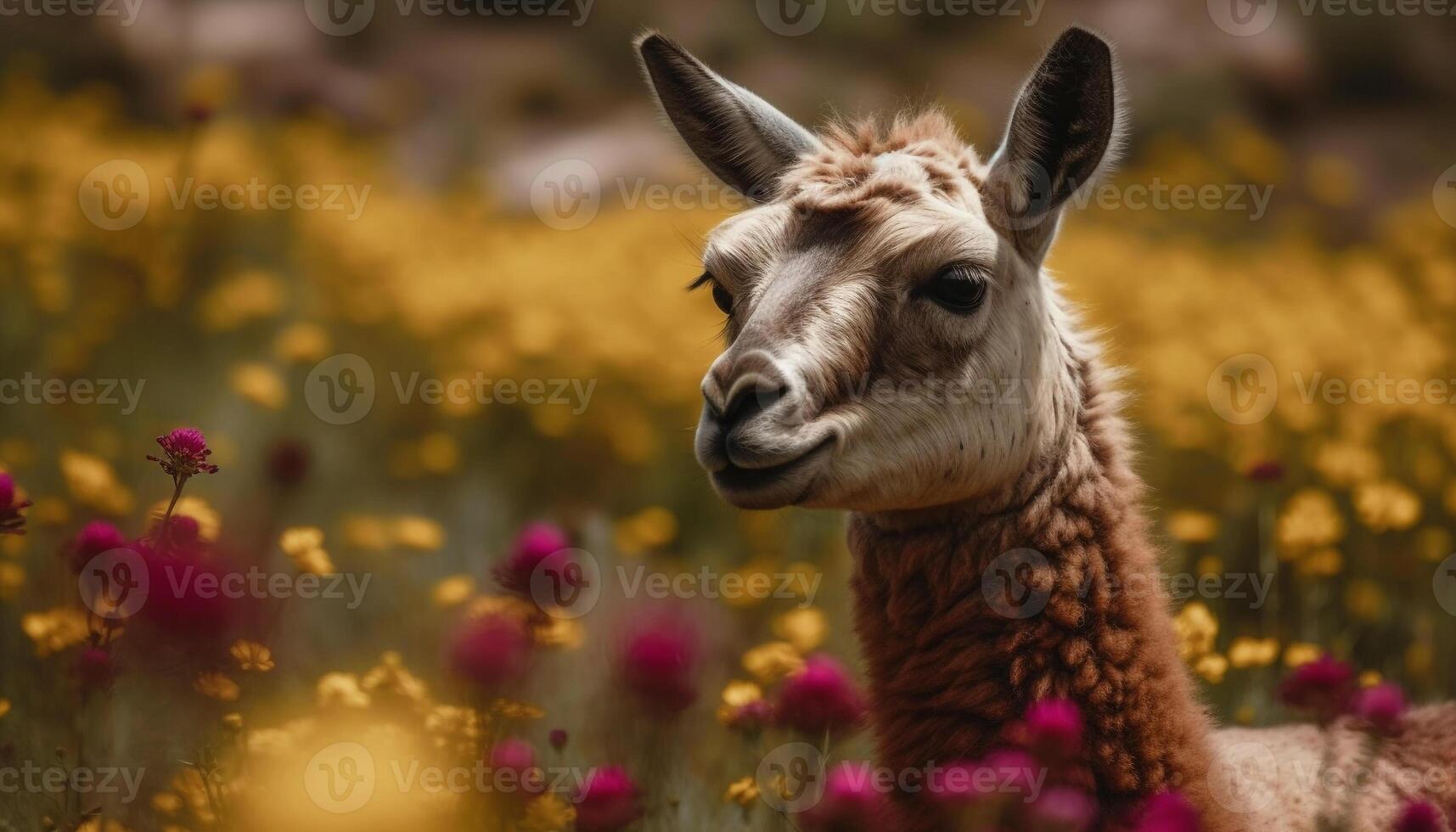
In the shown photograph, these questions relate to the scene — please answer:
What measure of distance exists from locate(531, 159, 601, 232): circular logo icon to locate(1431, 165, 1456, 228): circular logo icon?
7.22 metres

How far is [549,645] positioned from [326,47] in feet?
47.4

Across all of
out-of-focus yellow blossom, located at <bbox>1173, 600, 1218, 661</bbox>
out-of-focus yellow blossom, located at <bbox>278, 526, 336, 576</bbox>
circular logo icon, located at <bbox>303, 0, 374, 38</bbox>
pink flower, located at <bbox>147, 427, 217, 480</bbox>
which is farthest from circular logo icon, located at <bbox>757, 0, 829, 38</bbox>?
pink flower, located at <bbox>147, 427, 217, 480</bbox>

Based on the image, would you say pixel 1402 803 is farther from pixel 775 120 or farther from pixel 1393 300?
pixel 1393 300

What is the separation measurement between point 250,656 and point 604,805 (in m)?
0.91

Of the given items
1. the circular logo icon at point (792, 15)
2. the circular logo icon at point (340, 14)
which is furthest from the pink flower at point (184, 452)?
the circular logo icon at point (340, 14)

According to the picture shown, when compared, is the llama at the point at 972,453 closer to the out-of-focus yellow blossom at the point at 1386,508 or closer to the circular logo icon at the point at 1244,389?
the out-of-focus yellow blossom at the point at 1386,508

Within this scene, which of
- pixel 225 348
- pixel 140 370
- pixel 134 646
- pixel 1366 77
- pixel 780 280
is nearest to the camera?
pixel 134 646

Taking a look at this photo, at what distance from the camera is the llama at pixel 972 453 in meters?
2.92

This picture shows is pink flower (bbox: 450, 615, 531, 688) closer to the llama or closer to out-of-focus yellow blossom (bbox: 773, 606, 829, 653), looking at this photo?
the llama

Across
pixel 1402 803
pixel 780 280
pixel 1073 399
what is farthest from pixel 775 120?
pixel 1402 803

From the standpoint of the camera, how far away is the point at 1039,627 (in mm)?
3027

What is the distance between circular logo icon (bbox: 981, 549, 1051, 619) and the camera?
10.0 ft

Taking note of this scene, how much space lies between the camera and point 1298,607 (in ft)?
20.0

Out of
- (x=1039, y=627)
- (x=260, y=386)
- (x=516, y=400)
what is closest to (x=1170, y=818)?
(x=1039, y=627)
